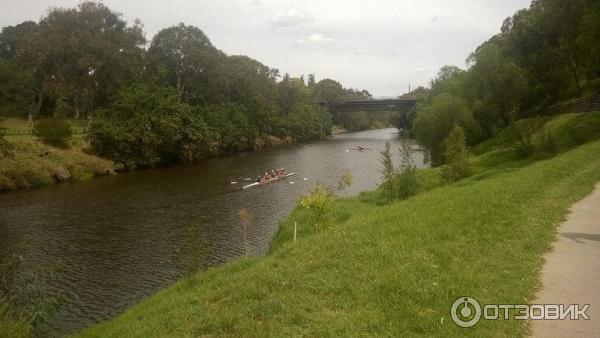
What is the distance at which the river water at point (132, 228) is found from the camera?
788 inches

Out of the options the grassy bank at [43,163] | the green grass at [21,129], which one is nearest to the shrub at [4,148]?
the grassy bank at [43,163]

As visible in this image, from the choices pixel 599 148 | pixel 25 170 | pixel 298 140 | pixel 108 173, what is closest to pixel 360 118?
pixel 298 140

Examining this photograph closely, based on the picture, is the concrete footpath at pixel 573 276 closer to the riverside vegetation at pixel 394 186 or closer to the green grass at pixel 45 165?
the riverside vegetation at pixel 394 186

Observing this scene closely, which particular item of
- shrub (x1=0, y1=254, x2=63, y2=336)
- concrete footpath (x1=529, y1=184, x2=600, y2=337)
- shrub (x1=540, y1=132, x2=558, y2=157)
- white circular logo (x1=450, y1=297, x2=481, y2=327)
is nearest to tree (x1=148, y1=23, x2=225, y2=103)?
shrub (x1=540, y1=132, x2=558, y2=157)

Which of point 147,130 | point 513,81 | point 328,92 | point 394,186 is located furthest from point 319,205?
point 328,92

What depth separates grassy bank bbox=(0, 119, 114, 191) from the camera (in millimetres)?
46188

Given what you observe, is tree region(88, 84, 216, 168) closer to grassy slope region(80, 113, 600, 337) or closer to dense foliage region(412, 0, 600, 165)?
A: dense foliage region(412, 0, 600, 165)

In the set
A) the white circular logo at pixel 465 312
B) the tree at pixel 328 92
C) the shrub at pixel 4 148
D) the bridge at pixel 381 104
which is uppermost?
the tree at pixel 328 92

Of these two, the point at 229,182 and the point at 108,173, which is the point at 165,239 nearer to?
the point at 229,182

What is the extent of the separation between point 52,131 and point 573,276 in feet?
193

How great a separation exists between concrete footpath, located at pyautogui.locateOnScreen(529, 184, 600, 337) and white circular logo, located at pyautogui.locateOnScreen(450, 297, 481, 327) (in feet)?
2.96

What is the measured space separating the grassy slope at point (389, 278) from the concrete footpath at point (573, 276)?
0.30 metres

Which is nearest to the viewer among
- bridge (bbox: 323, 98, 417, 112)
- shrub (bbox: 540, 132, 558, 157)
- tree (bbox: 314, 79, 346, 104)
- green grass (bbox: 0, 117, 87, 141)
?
shrub (bbox: 540, 132, 558, 157)

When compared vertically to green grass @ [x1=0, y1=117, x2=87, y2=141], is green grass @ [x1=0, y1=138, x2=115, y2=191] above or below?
below
